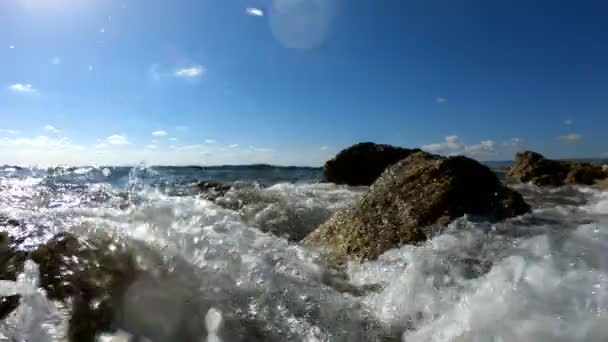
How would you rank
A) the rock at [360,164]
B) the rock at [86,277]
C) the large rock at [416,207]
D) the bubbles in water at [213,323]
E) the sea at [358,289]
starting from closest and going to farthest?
the sea at [358,289] < the rock at [86,277] < the bubbles in water at [213,323] < the large rock at [416,207] < the rock at [360,164]

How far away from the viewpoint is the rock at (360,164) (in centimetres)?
1730

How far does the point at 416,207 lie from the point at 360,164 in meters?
13.0

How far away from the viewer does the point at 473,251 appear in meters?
3.75

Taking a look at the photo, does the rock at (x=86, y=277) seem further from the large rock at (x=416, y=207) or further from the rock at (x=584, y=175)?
the rock at (x=584, y=175)

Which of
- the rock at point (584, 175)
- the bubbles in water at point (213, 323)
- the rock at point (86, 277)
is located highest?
the rock at point (584, 175)

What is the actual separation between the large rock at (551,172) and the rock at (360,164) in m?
5.16

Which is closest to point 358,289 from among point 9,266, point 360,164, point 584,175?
point 9,266

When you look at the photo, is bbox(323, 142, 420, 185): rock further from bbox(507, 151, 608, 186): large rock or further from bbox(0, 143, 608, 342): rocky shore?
bbox(0, 143, 608, 342): rocky shore

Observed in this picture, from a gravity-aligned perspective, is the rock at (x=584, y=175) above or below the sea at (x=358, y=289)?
above

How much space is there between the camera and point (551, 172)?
16.2 metres

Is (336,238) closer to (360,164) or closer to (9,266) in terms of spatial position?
(9,266)

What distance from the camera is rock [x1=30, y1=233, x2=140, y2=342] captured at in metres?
2.50

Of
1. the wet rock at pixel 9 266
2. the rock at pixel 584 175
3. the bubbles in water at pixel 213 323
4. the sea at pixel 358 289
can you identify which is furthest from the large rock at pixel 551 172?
the wet rock at pixel 9 266

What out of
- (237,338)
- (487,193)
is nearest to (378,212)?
(487,193)
